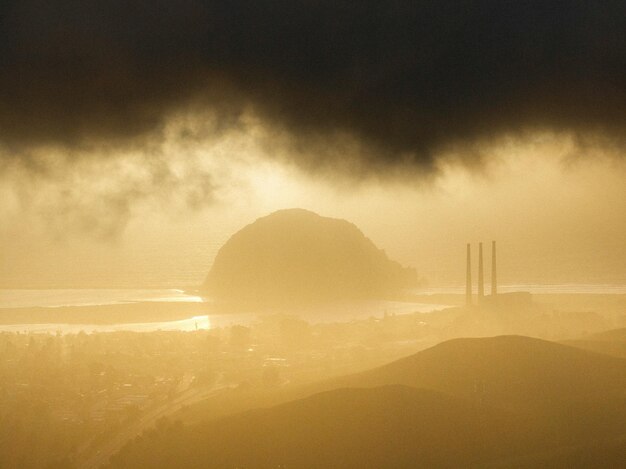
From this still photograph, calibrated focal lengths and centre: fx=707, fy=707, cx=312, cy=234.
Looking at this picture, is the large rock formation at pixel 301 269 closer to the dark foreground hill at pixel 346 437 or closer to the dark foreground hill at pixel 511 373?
the dark foreground hill at pixel 511 373

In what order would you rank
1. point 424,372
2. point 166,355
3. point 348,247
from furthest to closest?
1. point 348,247
2. point 166,355
3. point 424,372

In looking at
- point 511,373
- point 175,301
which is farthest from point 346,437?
point 175,301

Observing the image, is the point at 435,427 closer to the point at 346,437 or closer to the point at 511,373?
the point at 346,437

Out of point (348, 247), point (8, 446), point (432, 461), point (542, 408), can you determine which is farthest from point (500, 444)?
point (348, 247)

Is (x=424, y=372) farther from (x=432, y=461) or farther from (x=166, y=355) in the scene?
(x=166, y=355)

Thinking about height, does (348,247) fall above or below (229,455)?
above

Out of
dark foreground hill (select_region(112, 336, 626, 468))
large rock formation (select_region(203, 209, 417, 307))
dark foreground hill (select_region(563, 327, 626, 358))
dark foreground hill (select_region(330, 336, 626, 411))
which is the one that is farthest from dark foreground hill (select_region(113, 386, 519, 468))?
large rock formation (select_region(203, 209, 417, 307))

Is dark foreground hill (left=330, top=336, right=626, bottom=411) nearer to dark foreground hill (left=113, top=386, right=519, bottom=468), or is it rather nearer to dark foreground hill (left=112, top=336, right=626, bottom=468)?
dark foreground hill (left=112, top=336, right=626, bottom=468)
